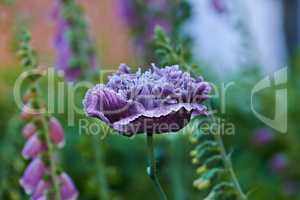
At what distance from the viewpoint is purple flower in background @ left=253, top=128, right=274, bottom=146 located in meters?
3.94

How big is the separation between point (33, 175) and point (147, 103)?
26.0 inches

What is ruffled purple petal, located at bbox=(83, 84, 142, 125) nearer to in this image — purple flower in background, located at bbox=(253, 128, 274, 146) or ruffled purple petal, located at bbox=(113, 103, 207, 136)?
ruffled purple petal, located at bbox=(113, 103, 207, 136)

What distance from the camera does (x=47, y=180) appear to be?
1836mm

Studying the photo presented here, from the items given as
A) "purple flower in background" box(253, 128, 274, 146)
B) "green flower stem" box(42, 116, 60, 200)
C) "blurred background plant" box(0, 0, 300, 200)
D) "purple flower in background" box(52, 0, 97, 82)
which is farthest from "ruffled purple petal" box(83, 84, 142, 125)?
"purple flower in background" box(253, 128, 274, 146)

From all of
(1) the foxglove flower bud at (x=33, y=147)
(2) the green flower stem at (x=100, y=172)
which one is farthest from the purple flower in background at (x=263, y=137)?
(1) the foxglove flower bud at (x=33, y=147)

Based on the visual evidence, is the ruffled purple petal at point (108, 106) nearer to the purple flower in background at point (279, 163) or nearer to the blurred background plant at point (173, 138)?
the blurred background plant at point (173, 138)

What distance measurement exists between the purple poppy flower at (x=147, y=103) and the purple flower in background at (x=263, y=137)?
8.69 ft

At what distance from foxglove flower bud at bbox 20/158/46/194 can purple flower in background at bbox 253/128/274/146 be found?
2202 mm

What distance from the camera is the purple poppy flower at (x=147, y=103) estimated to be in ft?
4.18

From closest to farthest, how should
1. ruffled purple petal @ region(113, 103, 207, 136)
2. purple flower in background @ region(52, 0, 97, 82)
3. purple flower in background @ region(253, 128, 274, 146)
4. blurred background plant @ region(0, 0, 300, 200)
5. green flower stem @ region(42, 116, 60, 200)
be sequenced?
ruffled purple petal @ region(113, 103, 207, 136) → green flower stem @ region(42, 116, 60, 200) → purple flower in background @ region(52, 0, 97, 82) → blurred background plant @ region(0, 0, 300, 200) → purple flower in background @ region(253, 128, 274, 146)

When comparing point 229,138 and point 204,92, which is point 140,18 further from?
point 204,92

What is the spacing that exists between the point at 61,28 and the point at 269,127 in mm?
1624

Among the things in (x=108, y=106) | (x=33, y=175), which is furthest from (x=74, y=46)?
(x=108, y=106)

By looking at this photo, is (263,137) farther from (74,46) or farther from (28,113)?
(28,113)
